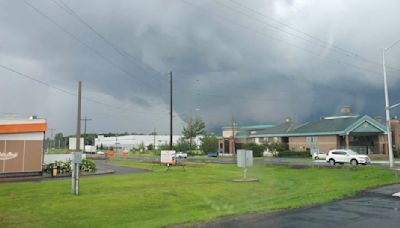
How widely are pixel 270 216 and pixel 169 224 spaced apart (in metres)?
3.30

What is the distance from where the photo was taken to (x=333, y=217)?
1162 centimetres

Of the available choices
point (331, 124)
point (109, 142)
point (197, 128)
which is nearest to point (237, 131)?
point (197, 128)

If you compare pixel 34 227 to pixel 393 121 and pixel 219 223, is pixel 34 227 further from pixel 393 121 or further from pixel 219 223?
pixel 393 121

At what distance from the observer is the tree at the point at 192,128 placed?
111 m

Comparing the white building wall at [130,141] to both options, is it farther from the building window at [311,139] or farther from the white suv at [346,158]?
the white suv at [346,158]

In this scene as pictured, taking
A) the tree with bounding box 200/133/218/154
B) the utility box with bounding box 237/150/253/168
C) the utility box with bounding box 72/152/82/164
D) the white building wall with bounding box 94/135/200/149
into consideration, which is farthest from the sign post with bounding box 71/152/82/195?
the white building wall with bounding box 94/135/200/149

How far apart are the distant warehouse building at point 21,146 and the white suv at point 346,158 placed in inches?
1270

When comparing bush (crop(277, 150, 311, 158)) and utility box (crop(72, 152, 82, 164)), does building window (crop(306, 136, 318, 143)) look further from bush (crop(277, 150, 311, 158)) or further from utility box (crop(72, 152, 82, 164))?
utility box (crop(72, 152, 82, 164))

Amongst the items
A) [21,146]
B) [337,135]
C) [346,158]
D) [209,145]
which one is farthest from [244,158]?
[209,145]

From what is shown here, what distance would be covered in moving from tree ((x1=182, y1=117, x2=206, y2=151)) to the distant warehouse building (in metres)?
77.7

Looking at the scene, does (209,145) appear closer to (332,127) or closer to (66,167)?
(332,127)

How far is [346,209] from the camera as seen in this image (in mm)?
13281

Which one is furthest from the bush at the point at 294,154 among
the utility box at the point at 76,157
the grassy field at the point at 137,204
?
the utility box at the point at 76,157

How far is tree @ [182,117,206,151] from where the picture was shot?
111250mm
